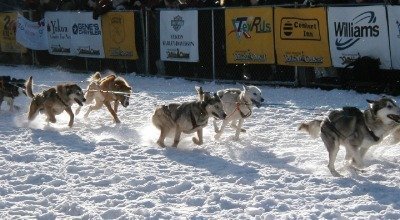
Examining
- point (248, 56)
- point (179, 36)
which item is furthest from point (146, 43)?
point (248, 56)

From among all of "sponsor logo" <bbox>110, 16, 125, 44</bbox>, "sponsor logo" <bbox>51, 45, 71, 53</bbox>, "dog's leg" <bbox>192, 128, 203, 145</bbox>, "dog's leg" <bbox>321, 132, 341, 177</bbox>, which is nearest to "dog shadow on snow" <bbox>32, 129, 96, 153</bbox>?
"dog's leg" <bbox>192, 128, 203, 145</bbox>

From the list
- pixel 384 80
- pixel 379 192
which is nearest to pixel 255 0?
pixel 384 80

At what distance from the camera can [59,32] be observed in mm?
18031

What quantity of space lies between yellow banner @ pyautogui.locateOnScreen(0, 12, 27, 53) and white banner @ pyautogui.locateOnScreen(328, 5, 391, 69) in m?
9.84

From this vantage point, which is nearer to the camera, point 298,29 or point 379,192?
point 379,192

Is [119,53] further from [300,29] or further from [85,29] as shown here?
[300,29]

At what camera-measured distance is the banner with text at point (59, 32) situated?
58.0 feet

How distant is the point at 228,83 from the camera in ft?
47.4

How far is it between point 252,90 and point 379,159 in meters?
2.10

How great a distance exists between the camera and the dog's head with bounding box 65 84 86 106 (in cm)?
1052

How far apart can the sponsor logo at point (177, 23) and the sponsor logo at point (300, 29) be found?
94.6 inches

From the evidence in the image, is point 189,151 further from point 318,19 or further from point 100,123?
point 318,19

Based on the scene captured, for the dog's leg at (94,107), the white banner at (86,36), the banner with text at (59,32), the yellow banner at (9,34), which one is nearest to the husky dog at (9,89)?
the dog's leg at (94,107)

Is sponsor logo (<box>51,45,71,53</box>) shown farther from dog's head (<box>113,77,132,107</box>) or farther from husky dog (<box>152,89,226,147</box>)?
husky dog (<box>152,89,226,147</box>)
